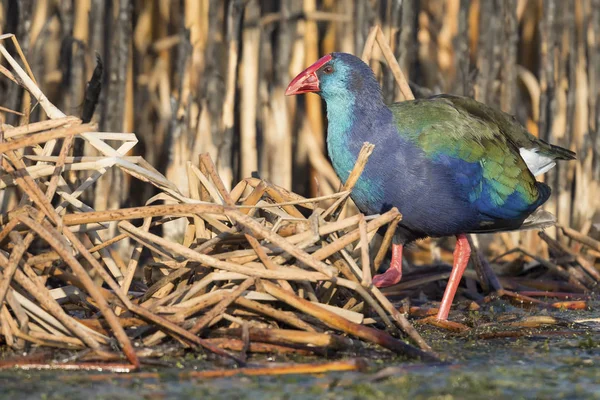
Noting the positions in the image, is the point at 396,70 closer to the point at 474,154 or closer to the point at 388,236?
the point at 474,154

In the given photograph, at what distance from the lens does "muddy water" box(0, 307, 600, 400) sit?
1961 millimetres

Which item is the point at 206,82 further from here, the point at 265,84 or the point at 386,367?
the point at 386,367

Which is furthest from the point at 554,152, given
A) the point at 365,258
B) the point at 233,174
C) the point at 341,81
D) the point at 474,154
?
the point at 233,174

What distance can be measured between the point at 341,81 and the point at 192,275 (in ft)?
2.93

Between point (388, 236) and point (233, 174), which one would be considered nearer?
point (388, 236)

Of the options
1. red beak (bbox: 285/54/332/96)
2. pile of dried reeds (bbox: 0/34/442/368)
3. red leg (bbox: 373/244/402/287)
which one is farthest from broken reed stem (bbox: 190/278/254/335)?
red beak (bbox: 285/54/332/96)

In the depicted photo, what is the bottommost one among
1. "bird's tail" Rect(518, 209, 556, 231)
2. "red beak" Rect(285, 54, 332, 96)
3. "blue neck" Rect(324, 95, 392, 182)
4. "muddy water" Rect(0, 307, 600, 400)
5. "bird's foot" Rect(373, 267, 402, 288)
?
"bird's foot" Rect(373, 267, 402, 288)

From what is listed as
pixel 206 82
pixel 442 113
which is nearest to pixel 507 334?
pixel 442 113

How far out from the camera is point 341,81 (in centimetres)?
312

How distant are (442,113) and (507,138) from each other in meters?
0.37

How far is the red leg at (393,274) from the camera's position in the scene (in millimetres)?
3133

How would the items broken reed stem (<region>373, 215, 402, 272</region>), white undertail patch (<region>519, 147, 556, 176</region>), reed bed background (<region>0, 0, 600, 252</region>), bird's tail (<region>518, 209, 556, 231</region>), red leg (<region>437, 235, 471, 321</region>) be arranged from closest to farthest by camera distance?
broken reed stem (<region>373, 215, 402, 272</region>), red leg (<region>437, 235, 471, 321</region>), bird's tail (<region>518, 209, 556, 231</region>), white undertail patch (<region>519, 147, 556, 176</region>), reed bed background (<region>0, 0, 600, 252</region>)

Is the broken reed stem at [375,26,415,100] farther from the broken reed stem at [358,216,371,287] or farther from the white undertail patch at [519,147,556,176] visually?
the broken reed stem at [358,216,371,287]

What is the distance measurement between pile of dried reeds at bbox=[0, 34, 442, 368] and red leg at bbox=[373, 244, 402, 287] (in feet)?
1.35
